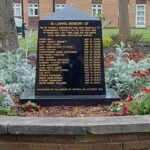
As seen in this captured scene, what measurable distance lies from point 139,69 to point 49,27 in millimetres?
1864

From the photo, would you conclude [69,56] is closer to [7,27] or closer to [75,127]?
[75,127]

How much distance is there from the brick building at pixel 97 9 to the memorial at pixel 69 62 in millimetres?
31675

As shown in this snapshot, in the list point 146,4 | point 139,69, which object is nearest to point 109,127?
point 139,69

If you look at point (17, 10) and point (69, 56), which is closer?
point (69, 56)

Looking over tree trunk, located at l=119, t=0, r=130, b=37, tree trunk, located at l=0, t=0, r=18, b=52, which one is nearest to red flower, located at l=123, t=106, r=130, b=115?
tree trunk, located at l=0, t=0, r=18, b=52

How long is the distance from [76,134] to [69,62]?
169 centimetres

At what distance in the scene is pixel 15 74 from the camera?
308 inches

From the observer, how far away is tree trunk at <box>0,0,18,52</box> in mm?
12203

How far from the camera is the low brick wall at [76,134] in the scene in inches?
195

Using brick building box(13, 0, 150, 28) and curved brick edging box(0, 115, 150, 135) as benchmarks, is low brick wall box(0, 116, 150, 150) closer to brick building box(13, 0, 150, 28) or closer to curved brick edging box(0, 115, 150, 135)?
curved brick edging box(0, 115, 150, 135)

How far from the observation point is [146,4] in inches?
1882

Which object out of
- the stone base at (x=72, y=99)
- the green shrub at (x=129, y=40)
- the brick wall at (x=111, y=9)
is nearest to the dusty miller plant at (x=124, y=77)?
the stone base at (x=72, y=99)

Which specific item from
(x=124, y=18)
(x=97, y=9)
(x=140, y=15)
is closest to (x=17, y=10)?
(x=97, y=9)

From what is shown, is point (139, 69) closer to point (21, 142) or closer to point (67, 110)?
point (67, 110)
